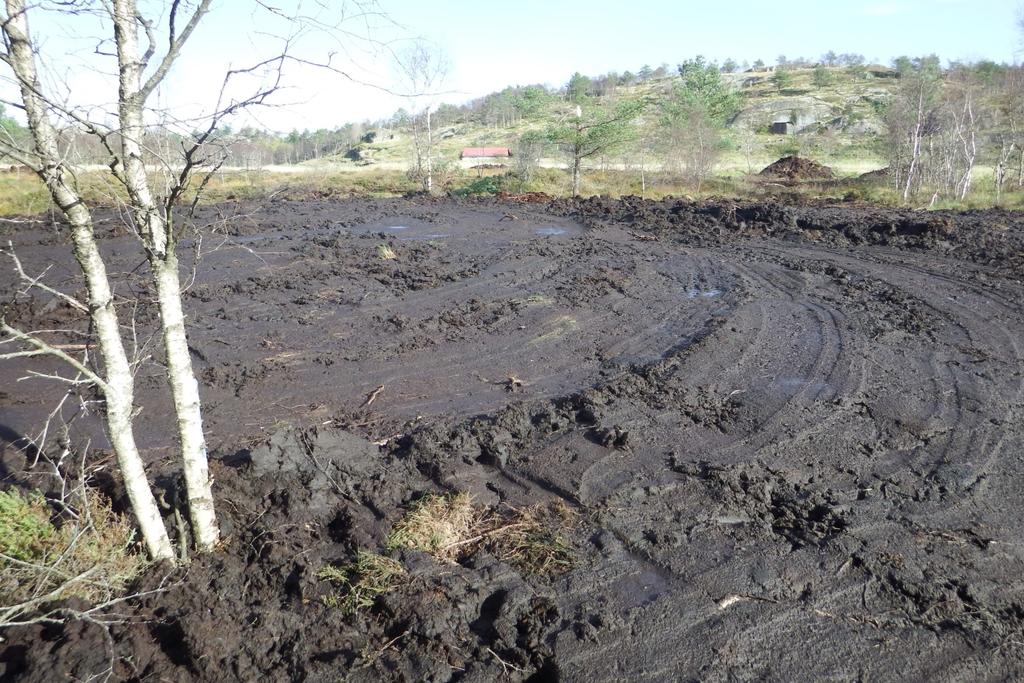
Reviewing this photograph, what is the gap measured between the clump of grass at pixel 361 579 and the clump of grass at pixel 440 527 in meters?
0.24

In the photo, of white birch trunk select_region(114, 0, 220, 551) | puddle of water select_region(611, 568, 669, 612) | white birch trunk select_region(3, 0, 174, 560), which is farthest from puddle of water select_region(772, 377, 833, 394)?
white birch trunk select_region(3, 0, 174, 560)

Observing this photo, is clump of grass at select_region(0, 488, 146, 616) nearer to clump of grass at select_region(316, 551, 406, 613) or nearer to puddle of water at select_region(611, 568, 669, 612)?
clump of grass at select_region(316, 551, 406, 613)

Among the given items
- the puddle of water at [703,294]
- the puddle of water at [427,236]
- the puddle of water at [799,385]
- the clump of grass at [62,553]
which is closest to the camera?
the clump of grass at [62,553]

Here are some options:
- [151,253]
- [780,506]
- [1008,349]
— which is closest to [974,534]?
[780,506]

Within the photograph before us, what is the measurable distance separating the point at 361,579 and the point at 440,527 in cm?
77

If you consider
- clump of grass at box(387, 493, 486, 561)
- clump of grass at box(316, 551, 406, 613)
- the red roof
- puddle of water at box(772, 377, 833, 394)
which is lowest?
puddle of water at box(772, 377, 833, 394)

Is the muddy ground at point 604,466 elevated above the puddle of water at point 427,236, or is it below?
below

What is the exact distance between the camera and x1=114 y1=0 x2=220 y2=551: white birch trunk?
9.80 ft

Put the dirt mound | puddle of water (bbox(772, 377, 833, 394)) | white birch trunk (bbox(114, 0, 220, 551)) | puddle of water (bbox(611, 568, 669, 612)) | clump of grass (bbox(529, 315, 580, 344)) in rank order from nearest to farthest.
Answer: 1. white birch trunk (bbox(114, 0, 220, 551))
2. puddle of water (bbox(611, 568, 669, 612))
3. puddle of water (bbox(772, 377, 833, 394))
4. clump of grass (bbox(529, 315, 580, 344))
5. the dirt mound

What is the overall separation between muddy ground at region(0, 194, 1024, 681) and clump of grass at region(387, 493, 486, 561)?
0.19m

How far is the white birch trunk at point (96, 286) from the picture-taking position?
270 cm

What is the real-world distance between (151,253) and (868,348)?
856 centimetres

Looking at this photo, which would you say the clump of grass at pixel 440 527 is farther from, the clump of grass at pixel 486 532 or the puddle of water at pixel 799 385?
the puddle of water at pixel 799 385

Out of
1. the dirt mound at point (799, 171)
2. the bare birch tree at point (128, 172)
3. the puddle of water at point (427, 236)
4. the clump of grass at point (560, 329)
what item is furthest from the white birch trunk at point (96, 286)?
the dirt mound at point (799, 171)
